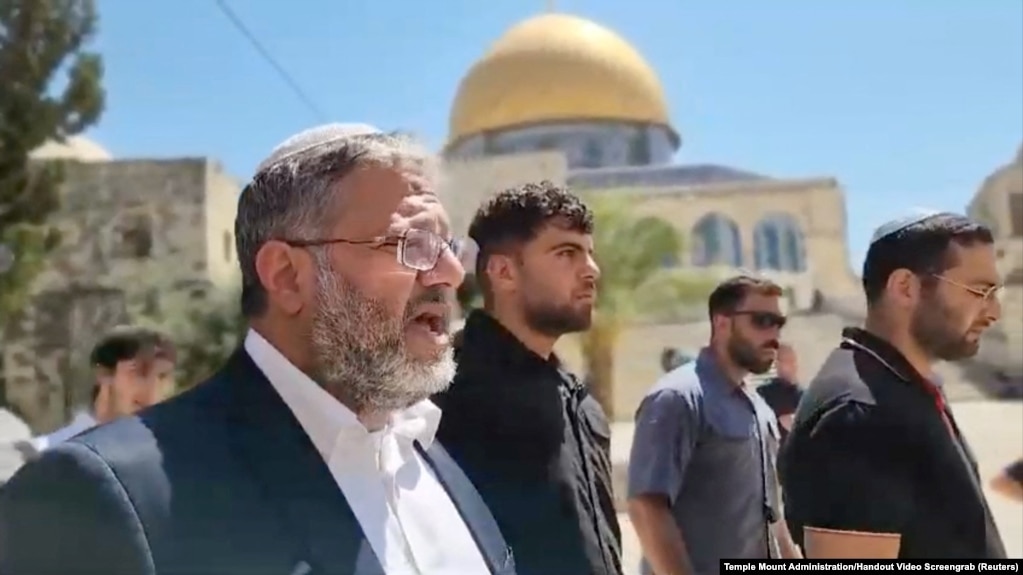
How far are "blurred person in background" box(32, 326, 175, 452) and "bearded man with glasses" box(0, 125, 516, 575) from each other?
1.63 metres

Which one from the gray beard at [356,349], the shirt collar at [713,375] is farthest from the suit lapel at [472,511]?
the shirt collar at [713,375]

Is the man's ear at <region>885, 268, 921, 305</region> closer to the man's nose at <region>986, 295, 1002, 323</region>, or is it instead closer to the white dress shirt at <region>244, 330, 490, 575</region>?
the man's nose at <region>986, 295, 1002, 323</region>

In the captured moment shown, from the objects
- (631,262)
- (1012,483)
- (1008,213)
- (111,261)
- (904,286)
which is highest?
(904,286)

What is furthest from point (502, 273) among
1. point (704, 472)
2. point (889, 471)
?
point (889, 471)

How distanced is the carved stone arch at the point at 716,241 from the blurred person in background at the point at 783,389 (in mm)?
20682

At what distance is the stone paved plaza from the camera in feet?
12.1

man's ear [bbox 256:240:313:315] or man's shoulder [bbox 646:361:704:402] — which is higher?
man's ear [bbox 256:240:313:315]

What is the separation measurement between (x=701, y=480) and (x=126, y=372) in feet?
4.86

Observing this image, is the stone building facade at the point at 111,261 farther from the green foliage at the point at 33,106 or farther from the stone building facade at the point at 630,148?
the stone building facade at the point at 630,148

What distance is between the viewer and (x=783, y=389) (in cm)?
409

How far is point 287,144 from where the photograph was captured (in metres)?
1.23

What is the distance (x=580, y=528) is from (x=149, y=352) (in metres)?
1.48

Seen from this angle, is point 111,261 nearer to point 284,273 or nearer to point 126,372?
point 126,372

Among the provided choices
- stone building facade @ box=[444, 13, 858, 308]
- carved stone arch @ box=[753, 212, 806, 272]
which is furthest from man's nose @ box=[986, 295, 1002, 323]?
carved stone arch @ box=[753, 212, 806, 272]
